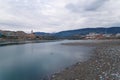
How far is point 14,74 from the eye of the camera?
688 inches

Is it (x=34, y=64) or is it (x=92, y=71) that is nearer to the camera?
(x=92, y=71)

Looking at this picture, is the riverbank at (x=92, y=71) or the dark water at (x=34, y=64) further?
the dark water at (x=34, y=64)

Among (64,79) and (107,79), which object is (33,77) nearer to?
(64,79)

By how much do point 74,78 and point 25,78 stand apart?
487 cm

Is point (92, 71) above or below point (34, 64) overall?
above

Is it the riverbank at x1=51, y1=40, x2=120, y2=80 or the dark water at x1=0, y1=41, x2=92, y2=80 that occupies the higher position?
the riverbank at x1=51, y1=40, x2=120, y2=80

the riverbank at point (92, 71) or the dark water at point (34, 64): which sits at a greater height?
the riverbank at point (92, 71)

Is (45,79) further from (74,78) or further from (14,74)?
(14,74)

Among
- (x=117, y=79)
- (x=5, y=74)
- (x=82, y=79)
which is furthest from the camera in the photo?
(x=5, y=74)

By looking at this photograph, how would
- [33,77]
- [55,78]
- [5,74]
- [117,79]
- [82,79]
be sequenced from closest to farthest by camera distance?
1. [117,79]
2. [82,79]
3. [55,78]
4. [33,77]
5. [5,74]

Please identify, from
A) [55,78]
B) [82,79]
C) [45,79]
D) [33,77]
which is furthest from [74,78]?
[33,77]

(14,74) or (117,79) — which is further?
(14,74)

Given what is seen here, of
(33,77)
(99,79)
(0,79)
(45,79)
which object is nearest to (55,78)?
(45,79)

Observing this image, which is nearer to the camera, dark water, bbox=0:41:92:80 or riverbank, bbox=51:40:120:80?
riverbank, bbox=51:40:120:80
